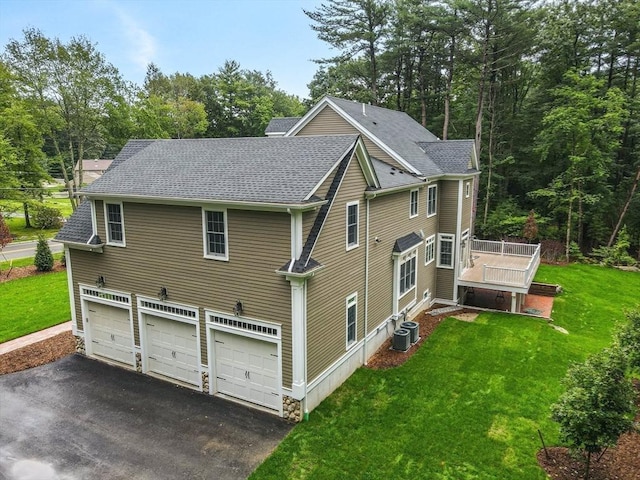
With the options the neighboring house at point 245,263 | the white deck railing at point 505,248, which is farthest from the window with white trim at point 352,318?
the white deck railing at point 505,248

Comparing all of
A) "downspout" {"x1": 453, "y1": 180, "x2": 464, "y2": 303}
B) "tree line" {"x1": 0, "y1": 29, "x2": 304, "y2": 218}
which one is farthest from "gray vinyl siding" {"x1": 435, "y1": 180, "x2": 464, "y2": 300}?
"tree line" {"x1": 0, "y1": 29, "x2": 304, "y2": 218}

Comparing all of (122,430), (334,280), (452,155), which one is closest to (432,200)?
(452,155)

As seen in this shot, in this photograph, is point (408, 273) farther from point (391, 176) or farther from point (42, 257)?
point (42, 257)

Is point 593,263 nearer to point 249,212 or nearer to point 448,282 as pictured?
point 448,282

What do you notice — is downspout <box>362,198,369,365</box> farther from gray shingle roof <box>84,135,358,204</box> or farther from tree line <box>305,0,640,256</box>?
tree line <box>305,0,640,256</box>

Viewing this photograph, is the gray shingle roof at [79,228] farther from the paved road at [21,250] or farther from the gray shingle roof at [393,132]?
the paved road at [21,250]
